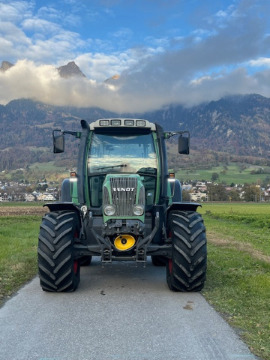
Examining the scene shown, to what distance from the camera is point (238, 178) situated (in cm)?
10150

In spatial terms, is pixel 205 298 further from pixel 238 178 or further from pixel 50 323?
pixel 238 178

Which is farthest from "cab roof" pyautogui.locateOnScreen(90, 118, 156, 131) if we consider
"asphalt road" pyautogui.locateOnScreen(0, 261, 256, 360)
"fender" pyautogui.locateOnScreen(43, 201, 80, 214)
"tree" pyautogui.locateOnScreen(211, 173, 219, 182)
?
"tree" pyautogui.locateOnScreen(211, 173, 219, 182)

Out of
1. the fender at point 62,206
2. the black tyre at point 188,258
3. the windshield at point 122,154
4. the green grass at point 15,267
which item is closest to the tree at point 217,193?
the green grass at point 15,267

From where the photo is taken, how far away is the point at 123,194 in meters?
7.07

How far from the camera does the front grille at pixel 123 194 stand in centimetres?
700

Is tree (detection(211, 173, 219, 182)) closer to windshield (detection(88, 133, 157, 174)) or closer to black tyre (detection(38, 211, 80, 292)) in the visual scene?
windshield (detection(88, 133, 157, 174))

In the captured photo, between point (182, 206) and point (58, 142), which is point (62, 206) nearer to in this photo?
point (58, 142)

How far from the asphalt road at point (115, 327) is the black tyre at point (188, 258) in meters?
0.19

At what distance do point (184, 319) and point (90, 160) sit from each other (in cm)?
374

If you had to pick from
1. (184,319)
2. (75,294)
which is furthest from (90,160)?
(184,319)

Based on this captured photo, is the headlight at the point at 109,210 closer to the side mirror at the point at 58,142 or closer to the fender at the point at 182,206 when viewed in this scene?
the fender at the point at 182,206

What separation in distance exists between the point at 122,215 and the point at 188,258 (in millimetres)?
1269

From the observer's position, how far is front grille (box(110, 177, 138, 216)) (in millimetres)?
7004

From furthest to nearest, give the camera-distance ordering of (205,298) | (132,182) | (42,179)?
(42,179) < (132,182) < (205,298)
